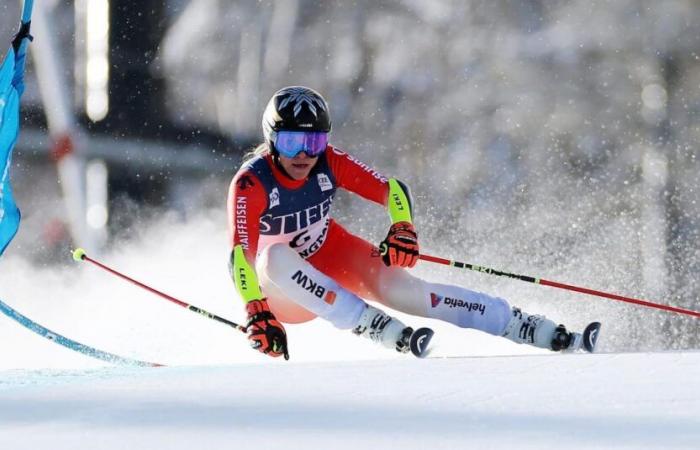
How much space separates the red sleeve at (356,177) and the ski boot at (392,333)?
20.7 inches

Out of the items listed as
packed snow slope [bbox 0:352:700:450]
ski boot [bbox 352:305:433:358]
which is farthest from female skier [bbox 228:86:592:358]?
packed snow slope [bbox 0:352:700:450]

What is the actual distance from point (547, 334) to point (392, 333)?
1.85ft

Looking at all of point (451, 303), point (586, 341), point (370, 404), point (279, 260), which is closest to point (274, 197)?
point (279, 260)

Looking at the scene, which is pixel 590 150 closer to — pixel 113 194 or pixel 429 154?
pixel 429 154

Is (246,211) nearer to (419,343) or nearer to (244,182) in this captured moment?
(244,182)

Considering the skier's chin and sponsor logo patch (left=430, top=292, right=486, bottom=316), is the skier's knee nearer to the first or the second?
the skier's chin

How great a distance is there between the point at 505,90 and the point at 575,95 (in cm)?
56

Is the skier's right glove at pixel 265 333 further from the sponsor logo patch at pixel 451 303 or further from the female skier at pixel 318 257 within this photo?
the sponsor logo patch at pixel 451 303

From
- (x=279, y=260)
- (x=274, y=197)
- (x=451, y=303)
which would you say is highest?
(x=274, y=197)

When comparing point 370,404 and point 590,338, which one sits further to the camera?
point 590,338

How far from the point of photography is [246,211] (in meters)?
4.28

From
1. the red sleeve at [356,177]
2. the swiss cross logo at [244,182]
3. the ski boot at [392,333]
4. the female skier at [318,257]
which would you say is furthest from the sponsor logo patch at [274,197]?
the ski boot at [392,333]

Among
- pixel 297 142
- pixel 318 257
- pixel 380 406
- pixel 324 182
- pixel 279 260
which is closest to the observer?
pixel 380 406

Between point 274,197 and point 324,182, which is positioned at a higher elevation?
point 324,182
